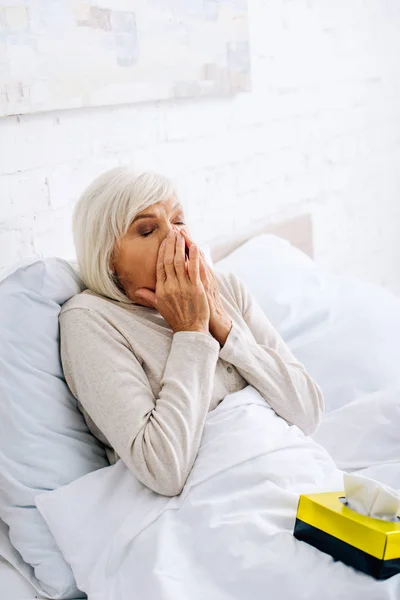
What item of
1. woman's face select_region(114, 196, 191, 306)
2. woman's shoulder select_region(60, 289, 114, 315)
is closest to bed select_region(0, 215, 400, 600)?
woman's shoulder select_region(60, 289, 114, 315)

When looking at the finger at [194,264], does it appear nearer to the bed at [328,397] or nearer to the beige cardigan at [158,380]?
the beige cardigan at [158,380]

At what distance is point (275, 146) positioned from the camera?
2709 mm

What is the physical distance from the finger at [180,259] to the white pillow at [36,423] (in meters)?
0.21

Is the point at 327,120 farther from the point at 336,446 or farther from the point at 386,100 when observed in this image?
the point at 336,446

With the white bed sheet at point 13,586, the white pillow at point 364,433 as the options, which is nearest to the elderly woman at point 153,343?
the white pillow at point 364,433

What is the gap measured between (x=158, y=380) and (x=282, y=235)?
4.17ft

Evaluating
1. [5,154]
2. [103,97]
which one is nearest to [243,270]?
[103,97]

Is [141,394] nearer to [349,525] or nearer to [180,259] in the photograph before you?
[180,259]

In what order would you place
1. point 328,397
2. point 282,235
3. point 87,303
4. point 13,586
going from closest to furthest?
point 13,586
point 87,303
point 328,397
point 282,235

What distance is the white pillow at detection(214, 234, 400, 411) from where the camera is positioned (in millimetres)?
1978

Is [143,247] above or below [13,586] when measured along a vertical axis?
above

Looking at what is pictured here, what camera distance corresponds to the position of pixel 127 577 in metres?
1.33

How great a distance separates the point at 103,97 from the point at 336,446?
37.1 inches

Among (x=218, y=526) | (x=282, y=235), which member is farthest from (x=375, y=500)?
(x=282, y=235)
